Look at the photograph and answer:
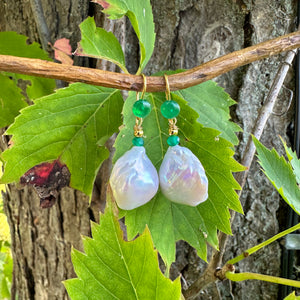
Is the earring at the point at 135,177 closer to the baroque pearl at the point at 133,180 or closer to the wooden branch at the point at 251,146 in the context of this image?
the baroque pearl at the point at 133,180

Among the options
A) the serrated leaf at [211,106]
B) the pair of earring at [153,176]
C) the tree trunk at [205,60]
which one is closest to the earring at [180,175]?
the pair of earring at [153,176]

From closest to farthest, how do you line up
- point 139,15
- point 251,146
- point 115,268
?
point 115,268
point 139,15
point 251,146

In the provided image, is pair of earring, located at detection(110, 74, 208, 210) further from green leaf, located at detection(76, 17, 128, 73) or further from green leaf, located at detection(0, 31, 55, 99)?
green leaf, located at detection(0, 31, 55, 99)

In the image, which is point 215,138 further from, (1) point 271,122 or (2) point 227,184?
(1) point 271,122

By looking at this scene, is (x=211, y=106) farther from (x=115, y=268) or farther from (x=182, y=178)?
(x=115, y=268)

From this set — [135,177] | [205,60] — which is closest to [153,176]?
[135,177]

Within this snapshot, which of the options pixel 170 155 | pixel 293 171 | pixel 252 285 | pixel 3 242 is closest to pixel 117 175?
pixel 170 155
